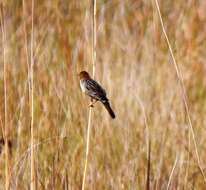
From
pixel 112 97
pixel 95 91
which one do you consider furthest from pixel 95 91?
pixel 112 97

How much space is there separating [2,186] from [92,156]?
0.45 meters

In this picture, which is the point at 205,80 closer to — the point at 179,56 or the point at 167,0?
the point at 179,56

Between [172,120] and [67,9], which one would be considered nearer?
[172,120]

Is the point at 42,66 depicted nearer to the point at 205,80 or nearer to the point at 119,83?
the point at 119,83

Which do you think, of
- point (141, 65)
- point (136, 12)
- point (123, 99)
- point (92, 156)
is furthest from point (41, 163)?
point (136, 12)

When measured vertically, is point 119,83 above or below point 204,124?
above

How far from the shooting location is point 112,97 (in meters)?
3.52

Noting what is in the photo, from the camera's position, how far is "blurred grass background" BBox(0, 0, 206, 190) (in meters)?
2.64

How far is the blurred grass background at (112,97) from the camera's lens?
2.64 meters

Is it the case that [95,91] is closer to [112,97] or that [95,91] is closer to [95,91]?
[95,91]

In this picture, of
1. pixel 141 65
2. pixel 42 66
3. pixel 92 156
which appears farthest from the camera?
pixel 141 65

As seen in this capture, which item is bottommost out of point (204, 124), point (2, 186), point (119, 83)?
point (2, 186)

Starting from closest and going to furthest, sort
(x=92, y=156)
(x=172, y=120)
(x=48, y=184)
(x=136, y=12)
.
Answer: (x=48, y=184) → (x=92, y=156) → (x=172, y=120) → (x=136, y=12)

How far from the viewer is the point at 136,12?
16.0 feet
